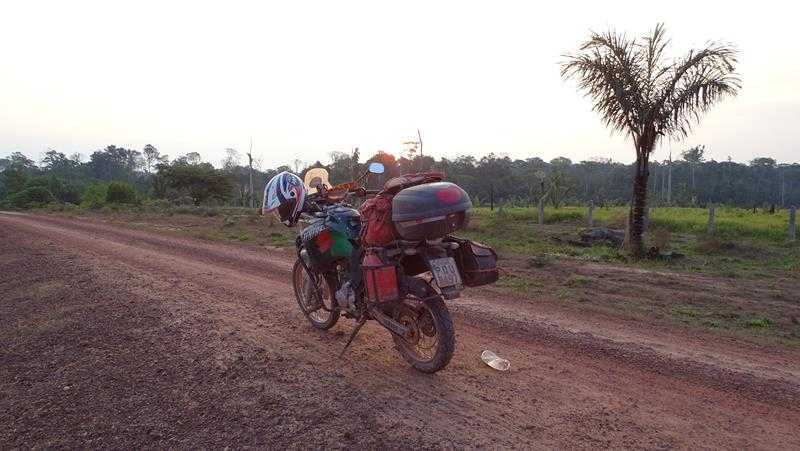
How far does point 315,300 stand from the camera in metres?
5.41

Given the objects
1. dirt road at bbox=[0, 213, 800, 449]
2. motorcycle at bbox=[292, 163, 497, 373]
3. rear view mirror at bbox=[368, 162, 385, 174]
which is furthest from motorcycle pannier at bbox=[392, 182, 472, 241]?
dirt road at bbox=[0, 213, 800, 449]

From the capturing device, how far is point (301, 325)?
18.5 feet

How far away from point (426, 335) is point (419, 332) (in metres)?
0.07

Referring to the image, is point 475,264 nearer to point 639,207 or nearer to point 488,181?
point 639,207

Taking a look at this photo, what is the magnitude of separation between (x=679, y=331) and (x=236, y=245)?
34.9 ft

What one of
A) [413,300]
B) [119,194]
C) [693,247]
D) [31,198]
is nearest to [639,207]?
[693,247]

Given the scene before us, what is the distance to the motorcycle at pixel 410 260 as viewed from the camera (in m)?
3.85

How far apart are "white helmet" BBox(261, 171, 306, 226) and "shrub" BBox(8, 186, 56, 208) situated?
44.4 m

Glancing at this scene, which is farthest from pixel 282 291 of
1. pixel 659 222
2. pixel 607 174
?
pixel 607 174

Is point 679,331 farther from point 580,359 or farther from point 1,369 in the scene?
point 1,369

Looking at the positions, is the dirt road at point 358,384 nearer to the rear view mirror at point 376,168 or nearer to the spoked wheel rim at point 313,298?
the spoked wheel rim at point 313,298

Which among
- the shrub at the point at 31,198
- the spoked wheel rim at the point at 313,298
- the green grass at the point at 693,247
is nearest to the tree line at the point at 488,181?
the shrub at the point at 31,198

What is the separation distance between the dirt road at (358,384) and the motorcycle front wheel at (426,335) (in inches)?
5.9

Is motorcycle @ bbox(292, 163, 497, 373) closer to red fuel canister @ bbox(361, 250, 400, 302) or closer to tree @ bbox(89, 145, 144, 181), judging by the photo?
red fuel canister @ bbox(361, 250, 400, 302)
